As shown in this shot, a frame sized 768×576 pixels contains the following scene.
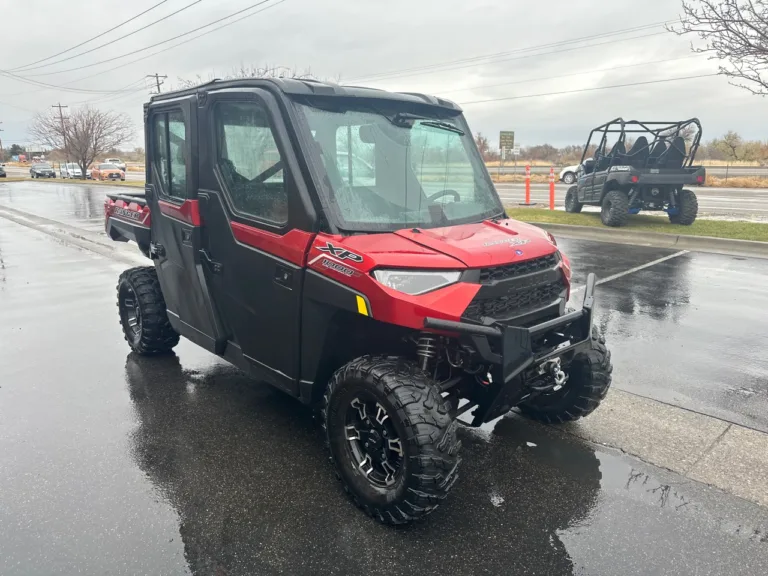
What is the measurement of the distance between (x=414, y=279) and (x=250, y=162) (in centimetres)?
141

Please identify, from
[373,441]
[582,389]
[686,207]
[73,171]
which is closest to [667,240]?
[686,207]

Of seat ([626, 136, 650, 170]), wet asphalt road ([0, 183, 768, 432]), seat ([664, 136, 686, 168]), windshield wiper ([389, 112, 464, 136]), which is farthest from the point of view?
seat ([626, 136, 650, 170])

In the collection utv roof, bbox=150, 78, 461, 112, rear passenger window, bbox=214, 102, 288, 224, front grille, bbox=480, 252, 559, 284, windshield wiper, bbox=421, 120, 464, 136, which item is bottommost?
front grille, bbox=480, 252, 559, 284

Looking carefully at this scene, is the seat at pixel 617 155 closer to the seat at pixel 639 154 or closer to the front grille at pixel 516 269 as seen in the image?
the seat at pixel 639 154

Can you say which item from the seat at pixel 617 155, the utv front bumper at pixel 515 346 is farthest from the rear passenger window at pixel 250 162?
the seat at pixel 617 155

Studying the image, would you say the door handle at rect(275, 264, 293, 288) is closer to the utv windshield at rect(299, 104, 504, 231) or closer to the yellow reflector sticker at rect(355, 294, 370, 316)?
the utv windshield at rect(299, 104, 504, 231)

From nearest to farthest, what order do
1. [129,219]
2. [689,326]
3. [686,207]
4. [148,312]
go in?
[148,312] < [129,219] < [689,326] < [686,207]

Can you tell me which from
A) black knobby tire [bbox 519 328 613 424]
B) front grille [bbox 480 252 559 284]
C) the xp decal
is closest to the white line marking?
black knobby tire [bbox 519 328 613 424]

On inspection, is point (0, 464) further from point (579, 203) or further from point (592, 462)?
point (579, 203)

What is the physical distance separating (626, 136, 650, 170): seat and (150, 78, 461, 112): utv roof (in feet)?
36.9

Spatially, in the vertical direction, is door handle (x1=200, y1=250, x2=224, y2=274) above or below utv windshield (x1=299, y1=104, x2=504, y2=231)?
below

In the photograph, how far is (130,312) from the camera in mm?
5723

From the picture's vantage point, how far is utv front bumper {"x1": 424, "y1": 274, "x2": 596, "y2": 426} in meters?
2.79

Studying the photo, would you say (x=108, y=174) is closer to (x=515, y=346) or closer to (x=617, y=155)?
(x=617, y=155)
